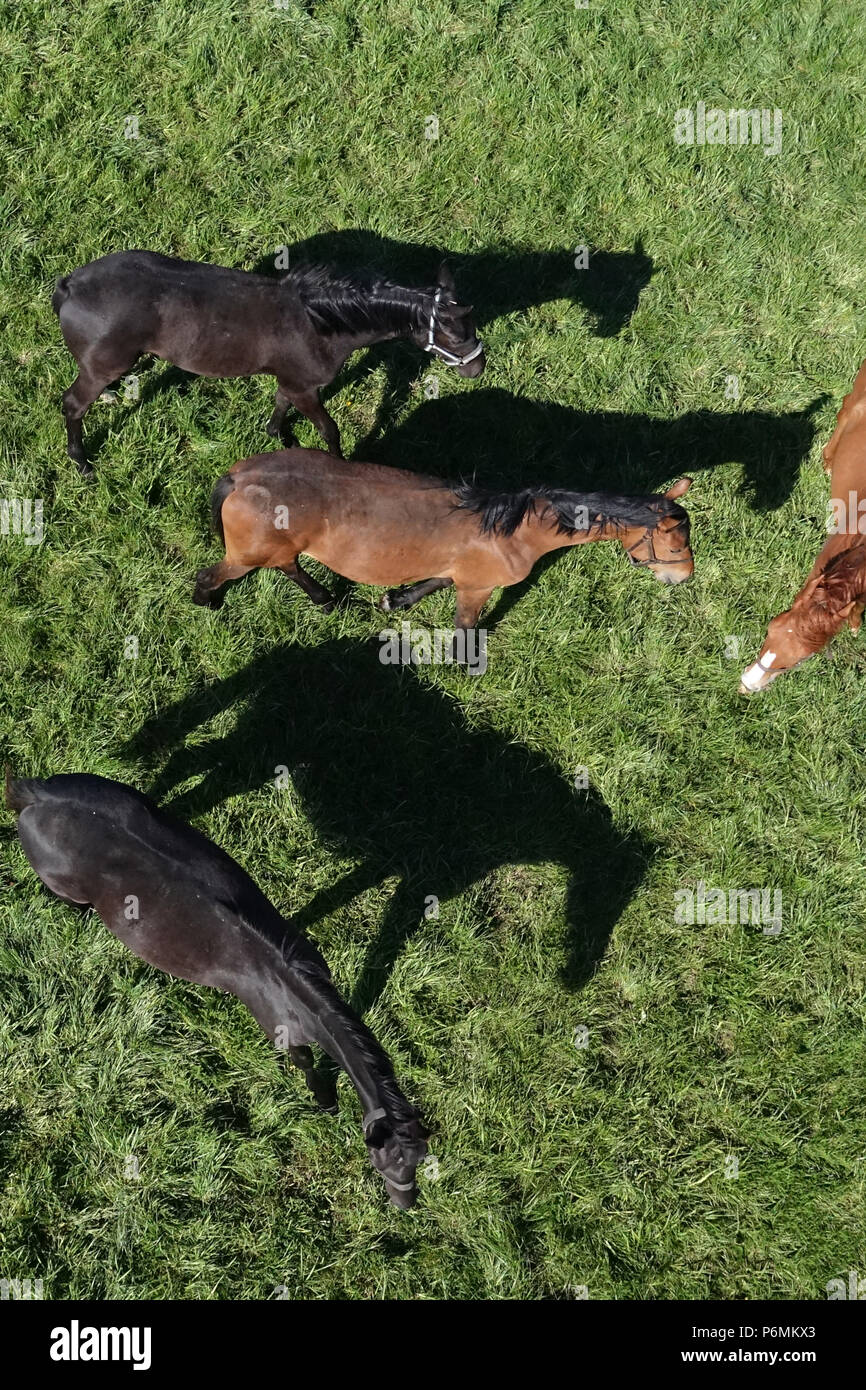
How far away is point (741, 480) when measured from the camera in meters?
6.33

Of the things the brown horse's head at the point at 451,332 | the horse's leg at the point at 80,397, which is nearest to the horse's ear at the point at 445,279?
the brown horse's head at the point at 451,332

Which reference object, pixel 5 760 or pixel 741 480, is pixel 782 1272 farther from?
pixel 5 760

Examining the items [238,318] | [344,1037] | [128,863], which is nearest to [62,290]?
[238,318]

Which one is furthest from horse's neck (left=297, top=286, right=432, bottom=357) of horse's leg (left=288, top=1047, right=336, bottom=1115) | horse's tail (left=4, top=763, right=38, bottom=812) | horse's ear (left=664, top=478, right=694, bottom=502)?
horse's leg (left=288, top=1047, right=336, bottom=1115)

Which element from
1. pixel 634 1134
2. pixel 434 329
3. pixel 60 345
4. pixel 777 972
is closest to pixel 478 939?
pixel 634 1134

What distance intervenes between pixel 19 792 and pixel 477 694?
8.45 ft

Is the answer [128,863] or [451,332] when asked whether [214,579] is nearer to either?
[128,863]

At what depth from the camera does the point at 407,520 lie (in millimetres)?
5043

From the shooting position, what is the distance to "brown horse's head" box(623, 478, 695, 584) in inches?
192

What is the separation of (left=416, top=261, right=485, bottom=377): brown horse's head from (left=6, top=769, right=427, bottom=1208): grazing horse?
2820 mm

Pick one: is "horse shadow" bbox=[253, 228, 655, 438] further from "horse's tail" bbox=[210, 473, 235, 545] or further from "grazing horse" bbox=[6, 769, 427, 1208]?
"grazing horse" bbox=[6, 769, 427, 1208]

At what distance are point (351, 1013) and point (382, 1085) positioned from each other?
36 cm

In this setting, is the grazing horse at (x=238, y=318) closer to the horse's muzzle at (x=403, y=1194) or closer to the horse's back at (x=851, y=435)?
the horse's back at (x=851, y=435)

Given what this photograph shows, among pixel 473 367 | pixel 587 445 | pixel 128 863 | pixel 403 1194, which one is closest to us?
pixel 403 1194
